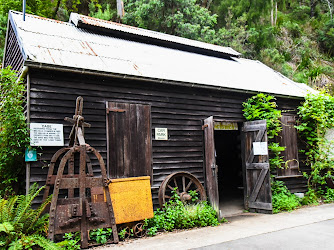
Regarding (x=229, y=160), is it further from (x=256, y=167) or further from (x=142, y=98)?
(x=142, y=98)

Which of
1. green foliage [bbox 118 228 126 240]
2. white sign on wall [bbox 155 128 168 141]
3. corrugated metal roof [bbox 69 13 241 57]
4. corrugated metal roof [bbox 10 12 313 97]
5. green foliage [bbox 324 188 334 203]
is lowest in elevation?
green foliage [bbox 324 188 334 203]

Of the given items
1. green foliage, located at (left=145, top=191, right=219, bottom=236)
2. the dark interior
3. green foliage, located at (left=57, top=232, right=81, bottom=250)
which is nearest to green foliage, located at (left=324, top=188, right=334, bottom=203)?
the dark interior

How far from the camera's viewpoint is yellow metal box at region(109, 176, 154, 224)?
5707 mm

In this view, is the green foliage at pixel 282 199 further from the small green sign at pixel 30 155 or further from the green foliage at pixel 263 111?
the small green sign at pixel 30 155

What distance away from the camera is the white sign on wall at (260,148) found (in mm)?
8014

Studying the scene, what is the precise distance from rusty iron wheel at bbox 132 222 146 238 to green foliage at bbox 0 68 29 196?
251 centimetres

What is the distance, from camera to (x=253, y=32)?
1895 cm

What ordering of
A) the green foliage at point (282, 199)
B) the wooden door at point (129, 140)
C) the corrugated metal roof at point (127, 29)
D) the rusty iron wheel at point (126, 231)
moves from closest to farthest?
the rusty iron wheel at point (126, 231) → the wooden door at point (129, 140) → the green foliage at point (282, 199) → the corrugated metal roof at point (127, 29)

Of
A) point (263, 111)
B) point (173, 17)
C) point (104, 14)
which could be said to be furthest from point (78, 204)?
point (104, 14)

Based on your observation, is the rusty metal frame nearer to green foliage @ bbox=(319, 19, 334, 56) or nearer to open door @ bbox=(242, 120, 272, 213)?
open door @ bbox=(242, 120, 272, 213)

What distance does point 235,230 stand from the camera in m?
6.13

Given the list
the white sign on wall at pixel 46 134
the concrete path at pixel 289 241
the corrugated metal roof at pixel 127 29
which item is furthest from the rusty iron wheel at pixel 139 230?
the corrugated metal roof at pixel 127 29

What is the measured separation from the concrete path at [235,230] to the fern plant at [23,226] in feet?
3.49

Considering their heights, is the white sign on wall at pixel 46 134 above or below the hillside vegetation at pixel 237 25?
below
